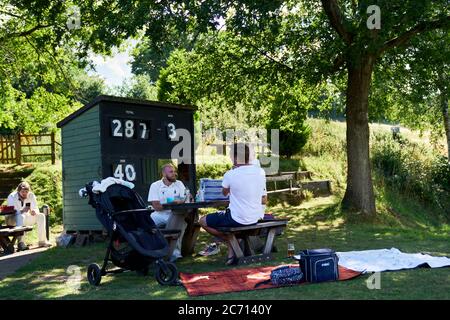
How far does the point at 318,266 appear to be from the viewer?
6270 millimetres

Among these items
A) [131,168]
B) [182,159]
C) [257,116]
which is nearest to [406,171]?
[257,116]

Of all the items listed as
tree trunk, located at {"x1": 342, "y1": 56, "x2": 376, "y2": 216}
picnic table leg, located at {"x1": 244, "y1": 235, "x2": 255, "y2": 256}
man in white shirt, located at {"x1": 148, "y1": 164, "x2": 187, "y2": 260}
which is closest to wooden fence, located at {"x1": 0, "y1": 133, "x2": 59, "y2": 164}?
tree trunk, located at {"x1": 342, "y1": 56, "x2": 376, "y2": 216}

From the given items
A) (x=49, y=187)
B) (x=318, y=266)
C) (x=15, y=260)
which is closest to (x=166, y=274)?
(x=318, y=266)

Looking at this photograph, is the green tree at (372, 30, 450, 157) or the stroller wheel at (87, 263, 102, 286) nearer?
the stroller wheel at (87, 263, 102, 286)

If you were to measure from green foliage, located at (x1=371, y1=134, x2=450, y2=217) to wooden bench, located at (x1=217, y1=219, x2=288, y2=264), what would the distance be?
13.2 metres

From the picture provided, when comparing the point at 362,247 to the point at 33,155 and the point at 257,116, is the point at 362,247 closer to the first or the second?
the point at 257,116

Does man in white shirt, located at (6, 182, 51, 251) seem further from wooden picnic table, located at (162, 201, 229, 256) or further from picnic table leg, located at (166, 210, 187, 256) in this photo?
picnic table leg, located at (166, 210, 187, 256)

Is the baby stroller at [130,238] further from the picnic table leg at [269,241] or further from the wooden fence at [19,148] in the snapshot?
the wooden fence at [19,148]

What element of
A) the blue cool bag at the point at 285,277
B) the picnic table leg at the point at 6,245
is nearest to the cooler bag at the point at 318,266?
the blue cool bag at the point at 285,277

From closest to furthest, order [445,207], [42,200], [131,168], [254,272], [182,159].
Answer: [254,272] → [131,168] → [182,159] → [42,200] → [445,207]

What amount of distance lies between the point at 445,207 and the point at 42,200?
1413 centimetres

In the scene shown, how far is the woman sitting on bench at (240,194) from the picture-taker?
25.6 ft

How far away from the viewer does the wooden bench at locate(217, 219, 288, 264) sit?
7878 mm

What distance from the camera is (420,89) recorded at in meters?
15.2
